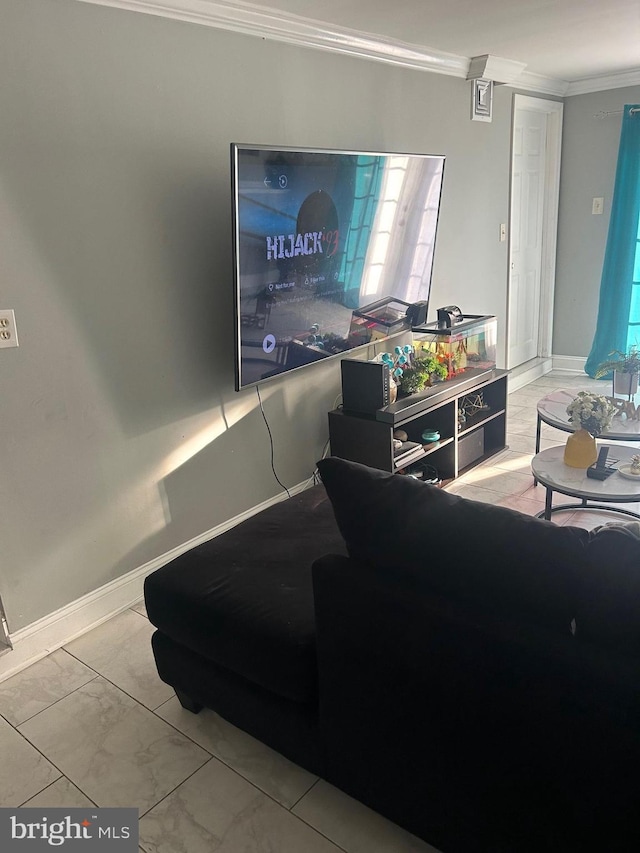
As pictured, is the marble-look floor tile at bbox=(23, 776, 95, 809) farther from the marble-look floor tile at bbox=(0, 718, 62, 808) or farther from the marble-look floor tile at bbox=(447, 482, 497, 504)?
the marble-look floor tile at bbox=(447, 482, 497, 504)

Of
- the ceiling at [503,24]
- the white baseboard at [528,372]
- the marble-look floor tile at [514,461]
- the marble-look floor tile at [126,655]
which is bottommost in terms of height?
the marble-look floor tile at [126,655]

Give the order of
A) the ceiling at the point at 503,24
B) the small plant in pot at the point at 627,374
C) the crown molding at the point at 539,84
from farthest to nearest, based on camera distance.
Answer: the crown molding at the point at 539,84, the small plant in pot at the point at 627,374, the ceiling at the point at 503,24

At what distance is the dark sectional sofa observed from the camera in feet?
4.26

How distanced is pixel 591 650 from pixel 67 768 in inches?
61.9

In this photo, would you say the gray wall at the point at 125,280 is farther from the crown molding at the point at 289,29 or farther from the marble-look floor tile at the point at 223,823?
the marble-look floor tile at the point at 223,823

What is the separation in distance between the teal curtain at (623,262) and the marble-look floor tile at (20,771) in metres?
5.09

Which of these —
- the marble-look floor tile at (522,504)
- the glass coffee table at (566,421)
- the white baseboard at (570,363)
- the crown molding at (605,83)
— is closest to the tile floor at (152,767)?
the marble-look floor tile at (522,504)

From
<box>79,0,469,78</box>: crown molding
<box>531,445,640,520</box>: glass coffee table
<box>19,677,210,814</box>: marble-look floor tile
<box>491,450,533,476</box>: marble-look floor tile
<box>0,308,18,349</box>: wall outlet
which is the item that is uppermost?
<box>79,0,469,78</box>: crown molding

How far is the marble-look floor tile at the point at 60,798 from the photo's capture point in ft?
6.28

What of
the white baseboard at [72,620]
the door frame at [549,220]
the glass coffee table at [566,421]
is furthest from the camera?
the door frame at [549,220]

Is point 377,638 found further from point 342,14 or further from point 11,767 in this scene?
point 342,14

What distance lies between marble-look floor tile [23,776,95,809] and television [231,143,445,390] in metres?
1.62

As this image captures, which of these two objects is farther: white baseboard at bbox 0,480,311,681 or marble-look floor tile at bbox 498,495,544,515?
marble-look floor tile at bbox 498,495,544,515

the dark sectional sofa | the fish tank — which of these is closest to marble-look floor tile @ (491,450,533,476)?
the fish tank
